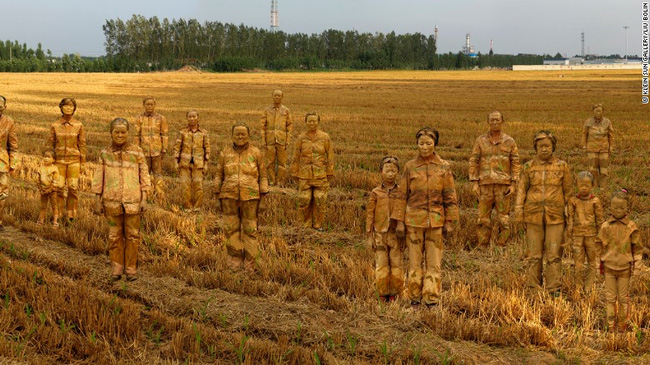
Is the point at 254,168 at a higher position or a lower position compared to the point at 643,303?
higher

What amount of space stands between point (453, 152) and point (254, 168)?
12025 mm

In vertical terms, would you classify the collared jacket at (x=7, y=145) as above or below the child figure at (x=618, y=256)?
above

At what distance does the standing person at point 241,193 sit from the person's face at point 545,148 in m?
3.42

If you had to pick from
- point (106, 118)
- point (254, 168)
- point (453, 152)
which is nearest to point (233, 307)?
point (254, 168)

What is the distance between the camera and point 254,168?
898 centimetres

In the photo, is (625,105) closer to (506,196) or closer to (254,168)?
(506,196)

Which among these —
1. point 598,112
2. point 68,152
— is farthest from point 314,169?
point 598,112

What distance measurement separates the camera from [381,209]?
787 centimetres

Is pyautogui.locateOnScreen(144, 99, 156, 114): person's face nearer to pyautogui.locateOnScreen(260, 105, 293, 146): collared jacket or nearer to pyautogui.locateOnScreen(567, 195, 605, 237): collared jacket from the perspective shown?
pyautogui.locateOnScreen(260, 105, 293, 146): collared jacket

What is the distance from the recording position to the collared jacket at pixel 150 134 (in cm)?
1356

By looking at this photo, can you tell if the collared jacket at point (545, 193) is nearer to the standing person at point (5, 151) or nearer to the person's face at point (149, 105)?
the standing person at point (5, 151)

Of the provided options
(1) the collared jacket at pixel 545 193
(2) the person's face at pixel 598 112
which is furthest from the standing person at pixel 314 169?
(2) the person's face at pixel 598 112

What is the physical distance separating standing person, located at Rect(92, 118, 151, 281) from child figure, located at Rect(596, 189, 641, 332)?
527 centimetres

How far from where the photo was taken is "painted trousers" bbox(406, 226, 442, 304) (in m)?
7.66
